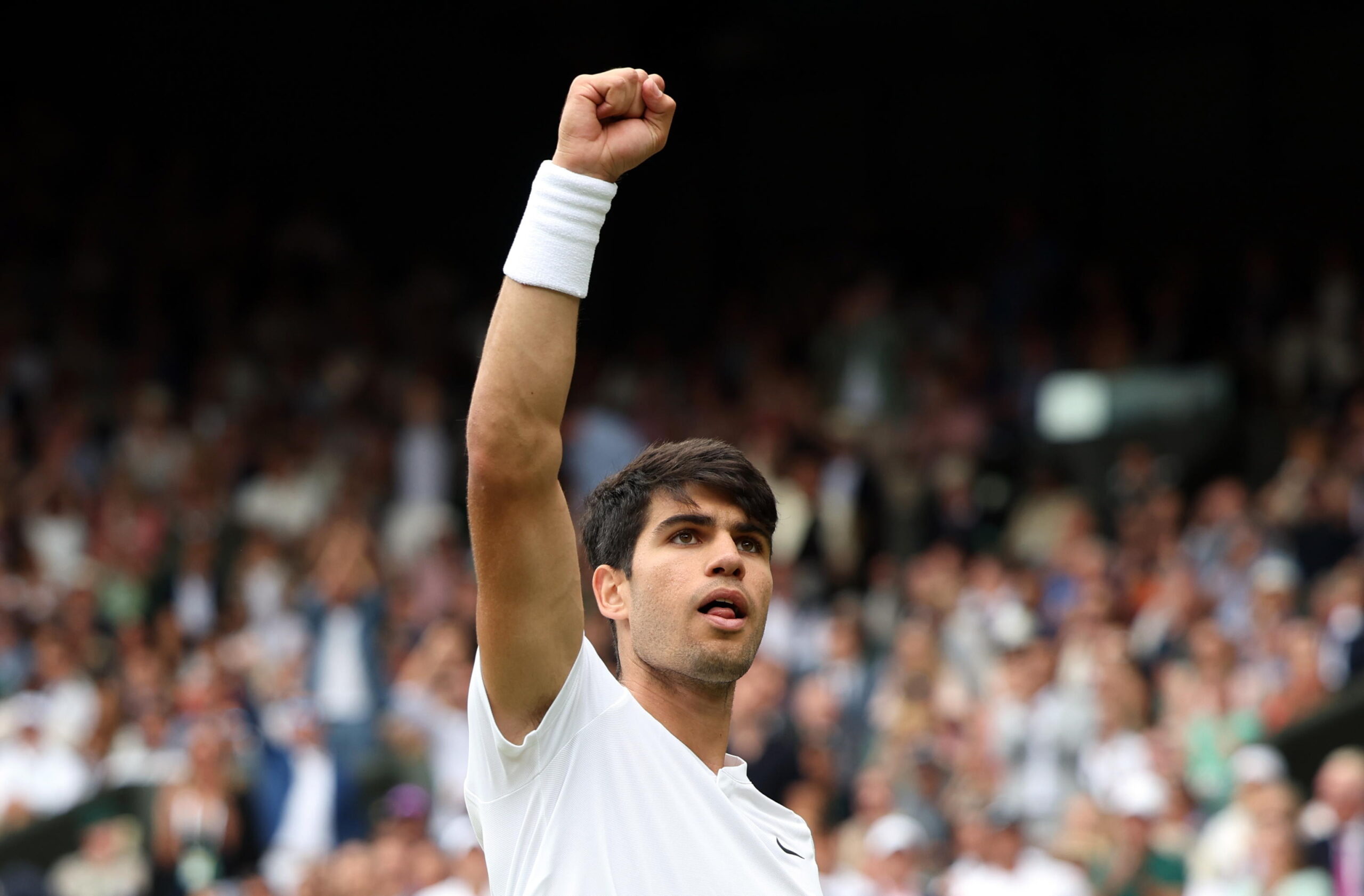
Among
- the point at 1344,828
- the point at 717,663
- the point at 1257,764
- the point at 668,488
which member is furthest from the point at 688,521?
the point at 1257,764

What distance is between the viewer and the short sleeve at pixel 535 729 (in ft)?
7.86

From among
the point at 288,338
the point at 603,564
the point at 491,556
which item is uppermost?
the point at 288,338

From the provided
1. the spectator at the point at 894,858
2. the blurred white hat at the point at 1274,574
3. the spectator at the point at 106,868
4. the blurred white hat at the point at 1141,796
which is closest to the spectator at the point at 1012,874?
the spectator at the point at 894,858

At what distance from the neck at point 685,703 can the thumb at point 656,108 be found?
73 centimetres

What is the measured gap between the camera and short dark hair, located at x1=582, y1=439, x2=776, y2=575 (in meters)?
2.70

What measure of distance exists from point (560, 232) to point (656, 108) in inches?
9.1

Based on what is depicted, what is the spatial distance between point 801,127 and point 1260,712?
395 inches

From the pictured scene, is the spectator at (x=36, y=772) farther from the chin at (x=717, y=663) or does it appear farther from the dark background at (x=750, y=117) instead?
the chin at (x=717, y=663)

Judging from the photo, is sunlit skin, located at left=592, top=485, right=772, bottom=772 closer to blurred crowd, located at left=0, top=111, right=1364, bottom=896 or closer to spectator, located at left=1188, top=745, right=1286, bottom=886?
blurred crowd, located at left=0, top=111, right=1364, bottom=896

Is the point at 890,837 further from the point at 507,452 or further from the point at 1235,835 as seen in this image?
the point at 507,452

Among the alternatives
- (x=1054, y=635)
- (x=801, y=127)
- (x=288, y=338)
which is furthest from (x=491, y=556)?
(x=801, y=127)

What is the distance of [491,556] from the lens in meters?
2.34

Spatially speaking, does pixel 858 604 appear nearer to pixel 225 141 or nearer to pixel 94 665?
pixel 94 665

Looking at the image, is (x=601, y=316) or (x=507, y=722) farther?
(x=601, y=316)
